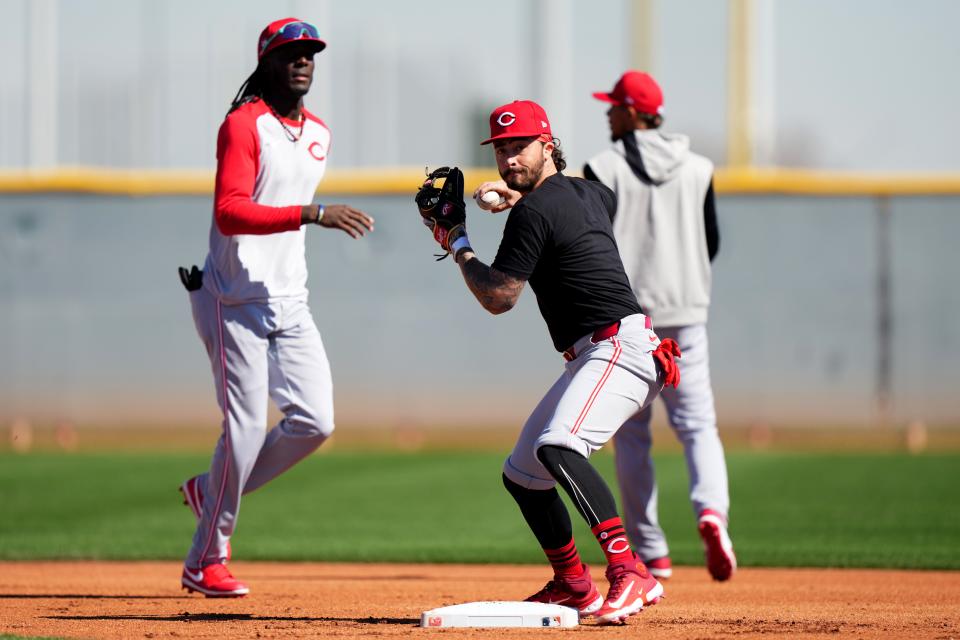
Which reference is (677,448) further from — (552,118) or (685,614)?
(685,614)

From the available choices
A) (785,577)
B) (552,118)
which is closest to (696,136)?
(552,118)

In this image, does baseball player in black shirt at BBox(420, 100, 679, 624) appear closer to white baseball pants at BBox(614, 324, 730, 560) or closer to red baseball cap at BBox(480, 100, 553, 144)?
red baseball cap at BBox(480, 100, 553, 144)

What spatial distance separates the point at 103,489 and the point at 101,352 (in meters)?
5.04

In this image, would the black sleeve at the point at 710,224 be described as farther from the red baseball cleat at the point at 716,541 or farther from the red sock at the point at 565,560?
the red sock at the point at 565,560

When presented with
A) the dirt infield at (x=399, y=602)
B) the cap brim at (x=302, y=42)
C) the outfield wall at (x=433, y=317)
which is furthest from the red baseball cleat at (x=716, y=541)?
the outfield wall at (x=433, y=317)

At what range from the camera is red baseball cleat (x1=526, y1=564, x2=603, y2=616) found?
5.25m

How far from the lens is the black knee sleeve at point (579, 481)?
4965 mm

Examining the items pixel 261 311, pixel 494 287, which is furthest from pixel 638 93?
pixel 494 287

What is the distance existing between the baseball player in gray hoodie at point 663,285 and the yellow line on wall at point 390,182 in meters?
8.70

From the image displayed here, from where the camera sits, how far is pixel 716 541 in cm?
647

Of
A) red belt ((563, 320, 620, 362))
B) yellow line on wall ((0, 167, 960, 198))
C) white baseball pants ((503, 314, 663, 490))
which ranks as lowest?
white baseball pants ((503, 314, 663, 490))

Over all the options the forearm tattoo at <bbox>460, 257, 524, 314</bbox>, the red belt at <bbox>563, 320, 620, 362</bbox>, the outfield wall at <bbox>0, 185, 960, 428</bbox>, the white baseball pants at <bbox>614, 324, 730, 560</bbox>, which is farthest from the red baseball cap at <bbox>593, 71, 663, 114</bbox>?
the outfield wall at <bbox>0, 185, 960, 428</bbox>

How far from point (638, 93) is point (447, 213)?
1.99 meters

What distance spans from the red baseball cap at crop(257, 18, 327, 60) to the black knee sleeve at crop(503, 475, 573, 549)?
1942mm
